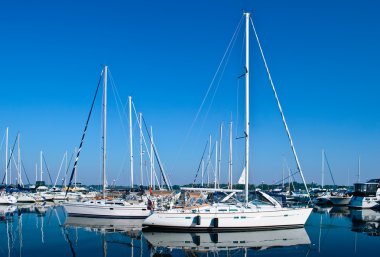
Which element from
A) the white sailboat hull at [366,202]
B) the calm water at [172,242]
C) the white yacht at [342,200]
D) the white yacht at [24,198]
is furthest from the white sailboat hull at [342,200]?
the white yacht at [24,198]

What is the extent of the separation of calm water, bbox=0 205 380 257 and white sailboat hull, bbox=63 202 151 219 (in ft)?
14.9

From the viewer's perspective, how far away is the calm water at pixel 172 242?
22422 mm

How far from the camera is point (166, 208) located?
1216 inches

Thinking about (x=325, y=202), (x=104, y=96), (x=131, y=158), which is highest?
(x=104, y=96)

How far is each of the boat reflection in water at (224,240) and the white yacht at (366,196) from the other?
34.3m

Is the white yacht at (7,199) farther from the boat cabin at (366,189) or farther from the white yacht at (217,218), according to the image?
the boat cabin at (366,189)

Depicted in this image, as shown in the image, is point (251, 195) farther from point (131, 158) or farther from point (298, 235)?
point (131, 158)

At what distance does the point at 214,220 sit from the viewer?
29656 millimetres

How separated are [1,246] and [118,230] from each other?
→ 9253 mm

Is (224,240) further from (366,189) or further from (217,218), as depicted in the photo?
(366,189)

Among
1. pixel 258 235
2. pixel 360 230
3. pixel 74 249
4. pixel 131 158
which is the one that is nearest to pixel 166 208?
pixel 258 235

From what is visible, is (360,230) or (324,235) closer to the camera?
(324,235)

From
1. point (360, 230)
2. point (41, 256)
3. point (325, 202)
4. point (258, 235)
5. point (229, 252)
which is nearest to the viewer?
point (41, 256)

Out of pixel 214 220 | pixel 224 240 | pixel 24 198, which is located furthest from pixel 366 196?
pixel 24 198
